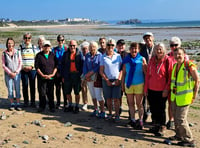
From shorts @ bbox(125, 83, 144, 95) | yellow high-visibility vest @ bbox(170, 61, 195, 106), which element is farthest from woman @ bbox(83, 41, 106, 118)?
yellow high-visibility vest @ bbox(170, 61, 195, 106)

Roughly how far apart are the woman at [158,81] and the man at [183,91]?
0.22m

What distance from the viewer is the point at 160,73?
598 centimetres

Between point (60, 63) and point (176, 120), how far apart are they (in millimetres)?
3855

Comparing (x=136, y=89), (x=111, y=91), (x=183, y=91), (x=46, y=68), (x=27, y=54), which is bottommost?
(x=111, y=91)

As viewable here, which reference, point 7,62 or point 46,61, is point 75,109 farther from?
point 7,62

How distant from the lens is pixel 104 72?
689 cm

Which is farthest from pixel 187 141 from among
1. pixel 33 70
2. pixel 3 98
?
pixel 3 98

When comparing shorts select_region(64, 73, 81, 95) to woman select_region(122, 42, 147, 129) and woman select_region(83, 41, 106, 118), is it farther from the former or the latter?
woman select_region(122, 42, 147, 129)

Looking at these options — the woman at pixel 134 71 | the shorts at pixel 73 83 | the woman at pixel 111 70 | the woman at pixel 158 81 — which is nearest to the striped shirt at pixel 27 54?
the shorts at pixel 73 83

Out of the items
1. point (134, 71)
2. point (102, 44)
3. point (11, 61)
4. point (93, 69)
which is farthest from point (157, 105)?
point (11, 61)

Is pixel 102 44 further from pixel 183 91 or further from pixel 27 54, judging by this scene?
pixel 183 91

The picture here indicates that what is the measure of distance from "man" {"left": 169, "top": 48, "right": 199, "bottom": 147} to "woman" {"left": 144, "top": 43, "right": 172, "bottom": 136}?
224mm

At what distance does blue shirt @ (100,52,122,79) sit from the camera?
6734mm

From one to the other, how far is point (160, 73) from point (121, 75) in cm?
119
